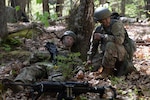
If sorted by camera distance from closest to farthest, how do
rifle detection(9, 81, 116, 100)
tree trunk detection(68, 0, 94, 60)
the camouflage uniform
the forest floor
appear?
1. rifle detection(9, 81, 116, 100)
2. the forest floor
3. the camouflage uniform
4. tree trunk detection(68, 0, 94, 60)

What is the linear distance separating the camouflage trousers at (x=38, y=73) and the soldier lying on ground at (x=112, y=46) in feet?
3.23

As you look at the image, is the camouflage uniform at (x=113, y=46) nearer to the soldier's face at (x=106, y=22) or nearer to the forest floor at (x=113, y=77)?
the soldier's face at (x=106, y=22)

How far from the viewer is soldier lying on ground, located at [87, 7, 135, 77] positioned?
5887 mm

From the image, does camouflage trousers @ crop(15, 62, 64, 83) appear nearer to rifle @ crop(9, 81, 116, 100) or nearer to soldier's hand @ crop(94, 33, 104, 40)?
rifle @ crop(9, 81, 116, 100)

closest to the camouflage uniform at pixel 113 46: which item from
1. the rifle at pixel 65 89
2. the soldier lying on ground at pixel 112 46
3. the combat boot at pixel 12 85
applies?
the soldier lying on ground at pixel 112 46

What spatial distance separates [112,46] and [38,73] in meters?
1.57

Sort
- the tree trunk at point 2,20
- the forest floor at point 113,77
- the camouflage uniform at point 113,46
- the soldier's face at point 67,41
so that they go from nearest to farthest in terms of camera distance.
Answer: the forest floor at point 113,77
the camouflage uniform at point 113,46
the soldier's face at point 67,41
the tree trunk at point 2,20

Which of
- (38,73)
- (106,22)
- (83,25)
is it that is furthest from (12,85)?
(83,25)

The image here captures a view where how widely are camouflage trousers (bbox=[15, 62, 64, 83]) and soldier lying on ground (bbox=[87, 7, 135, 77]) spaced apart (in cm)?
99

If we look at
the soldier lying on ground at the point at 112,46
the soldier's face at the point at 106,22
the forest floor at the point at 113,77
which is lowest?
the forest floor at the point at 113,77

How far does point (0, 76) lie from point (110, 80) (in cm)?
230

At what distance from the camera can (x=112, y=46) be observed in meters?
5.88

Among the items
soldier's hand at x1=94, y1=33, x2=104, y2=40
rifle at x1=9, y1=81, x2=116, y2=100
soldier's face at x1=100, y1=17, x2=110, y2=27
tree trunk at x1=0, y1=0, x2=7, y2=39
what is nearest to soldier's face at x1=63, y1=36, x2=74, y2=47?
soldier's hand at x1=94, y1=33, x2=104, y2=40

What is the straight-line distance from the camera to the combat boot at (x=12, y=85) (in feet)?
16.6
